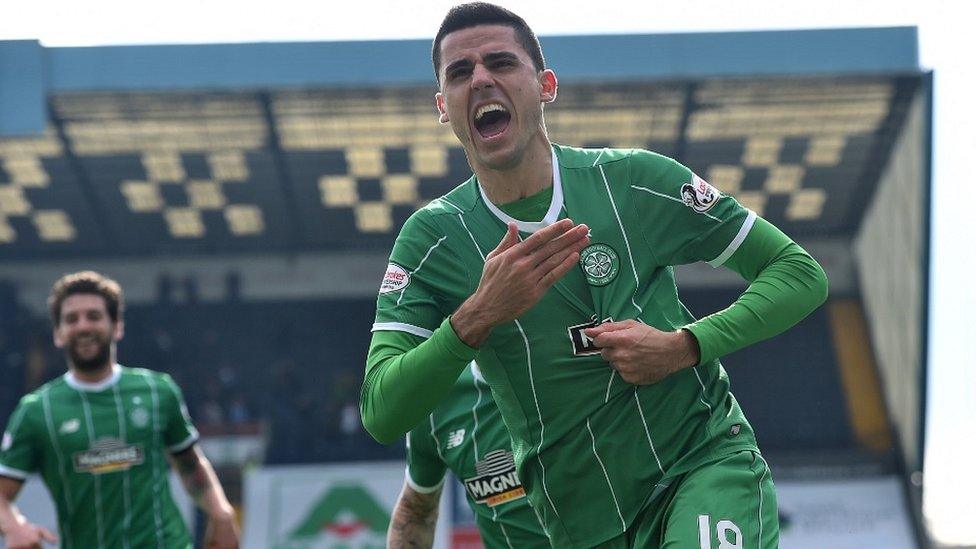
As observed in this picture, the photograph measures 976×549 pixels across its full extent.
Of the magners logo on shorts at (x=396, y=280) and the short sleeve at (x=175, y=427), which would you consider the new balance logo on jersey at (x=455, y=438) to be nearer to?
the magners logo on shorts at (x=396, y=280)

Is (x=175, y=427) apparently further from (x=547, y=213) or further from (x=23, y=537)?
(x=547, y=213)

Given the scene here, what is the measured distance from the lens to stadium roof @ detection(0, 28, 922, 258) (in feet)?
67.2

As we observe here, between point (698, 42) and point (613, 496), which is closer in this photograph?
point (613, 496)

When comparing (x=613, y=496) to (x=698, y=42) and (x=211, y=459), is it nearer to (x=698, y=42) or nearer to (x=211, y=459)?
(x=698, y=42)

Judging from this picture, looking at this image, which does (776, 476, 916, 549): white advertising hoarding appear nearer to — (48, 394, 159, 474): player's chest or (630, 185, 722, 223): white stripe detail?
(48, 394, 159, 474): player's chest

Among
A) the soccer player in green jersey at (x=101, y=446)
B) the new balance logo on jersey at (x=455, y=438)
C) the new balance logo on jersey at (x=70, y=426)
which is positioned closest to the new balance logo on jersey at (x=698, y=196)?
the new balance logo on jersey at (x=455, y=438)

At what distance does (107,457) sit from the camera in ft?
24.2

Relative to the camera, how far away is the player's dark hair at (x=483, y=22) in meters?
3.91

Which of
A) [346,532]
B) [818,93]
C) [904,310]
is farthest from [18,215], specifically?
[904,310]

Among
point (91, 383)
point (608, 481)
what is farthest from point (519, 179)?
point (91, 383)

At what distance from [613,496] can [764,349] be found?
73.1 ft

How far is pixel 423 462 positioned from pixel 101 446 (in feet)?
8.04

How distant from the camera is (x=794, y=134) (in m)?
22.1

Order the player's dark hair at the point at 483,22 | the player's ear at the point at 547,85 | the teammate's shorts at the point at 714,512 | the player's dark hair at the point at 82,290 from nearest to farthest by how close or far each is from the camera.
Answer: the teammate's shorts at the point at 714,512
the player's dark hair at the point at 483,22
the player's ear at the point at 547,85
the player's dark hair at the point at 82,290
